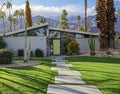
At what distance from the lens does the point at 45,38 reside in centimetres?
3175

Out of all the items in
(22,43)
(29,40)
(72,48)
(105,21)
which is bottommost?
(72,48)

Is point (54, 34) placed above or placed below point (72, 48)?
above

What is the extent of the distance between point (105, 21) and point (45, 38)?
7421 millimetres

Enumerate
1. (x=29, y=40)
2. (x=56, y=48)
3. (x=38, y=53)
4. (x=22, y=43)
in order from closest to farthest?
(x=38, y=53) < (x=29, y=40) < (x=22, y=43) < (x=56, y=48)

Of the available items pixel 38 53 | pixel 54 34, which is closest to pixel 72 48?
pixel 54 34

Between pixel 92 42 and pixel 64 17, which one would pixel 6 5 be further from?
pixel 64 17

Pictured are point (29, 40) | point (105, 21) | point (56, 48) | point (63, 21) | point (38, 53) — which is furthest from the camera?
point (63, 21)

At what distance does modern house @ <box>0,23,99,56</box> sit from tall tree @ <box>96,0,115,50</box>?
230 centimetres

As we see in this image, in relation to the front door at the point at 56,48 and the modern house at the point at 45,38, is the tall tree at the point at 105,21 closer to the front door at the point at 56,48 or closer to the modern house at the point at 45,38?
the modern house at the point at 45,38

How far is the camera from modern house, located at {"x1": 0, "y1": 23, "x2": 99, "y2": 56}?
3181 centimetres

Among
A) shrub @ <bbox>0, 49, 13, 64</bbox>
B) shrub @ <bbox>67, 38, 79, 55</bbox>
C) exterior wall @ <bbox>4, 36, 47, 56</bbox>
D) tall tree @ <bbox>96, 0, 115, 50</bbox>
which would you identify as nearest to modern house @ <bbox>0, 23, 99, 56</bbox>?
exterior wall @ <bbox>4, 36, 47, 56</bbox>

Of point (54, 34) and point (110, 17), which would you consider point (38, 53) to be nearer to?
point (54, 34)

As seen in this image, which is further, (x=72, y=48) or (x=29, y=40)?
(x=72, y=48)

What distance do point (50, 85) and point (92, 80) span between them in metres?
2.23
